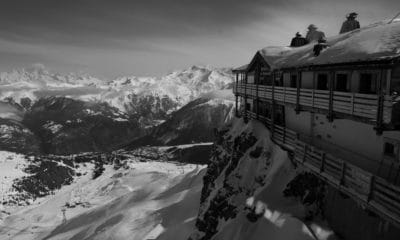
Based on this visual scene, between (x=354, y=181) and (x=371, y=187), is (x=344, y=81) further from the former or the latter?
(x=371, y=187)

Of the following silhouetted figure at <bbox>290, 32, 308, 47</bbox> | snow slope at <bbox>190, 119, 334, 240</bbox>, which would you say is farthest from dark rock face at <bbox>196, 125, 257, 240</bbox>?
silhouetted figure at <bbox>290, 32, 308, 47</bbox>

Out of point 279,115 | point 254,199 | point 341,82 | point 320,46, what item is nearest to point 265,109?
point 279,115

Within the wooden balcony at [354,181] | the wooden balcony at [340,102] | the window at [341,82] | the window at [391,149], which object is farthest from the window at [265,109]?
the window at [391,149]

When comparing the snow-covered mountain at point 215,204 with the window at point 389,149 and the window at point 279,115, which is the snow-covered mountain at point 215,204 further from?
the window at point 389,149

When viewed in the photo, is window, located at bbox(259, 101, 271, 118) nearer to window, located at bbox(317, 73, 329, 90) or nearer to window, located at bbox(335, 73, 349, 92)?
window, located at bbox(317, 73, 329, 90)

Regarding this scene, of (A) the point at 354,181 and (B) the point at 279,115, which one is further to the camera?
(B) the point at 279,115

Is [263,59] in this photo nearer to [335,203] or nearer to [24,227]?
[335,203]

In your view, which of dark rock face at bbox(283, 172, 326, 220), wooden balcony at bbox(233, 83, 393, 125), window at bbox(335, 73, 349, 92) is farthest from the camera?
dark rock face at bbox(283, 172, 326, 220)
